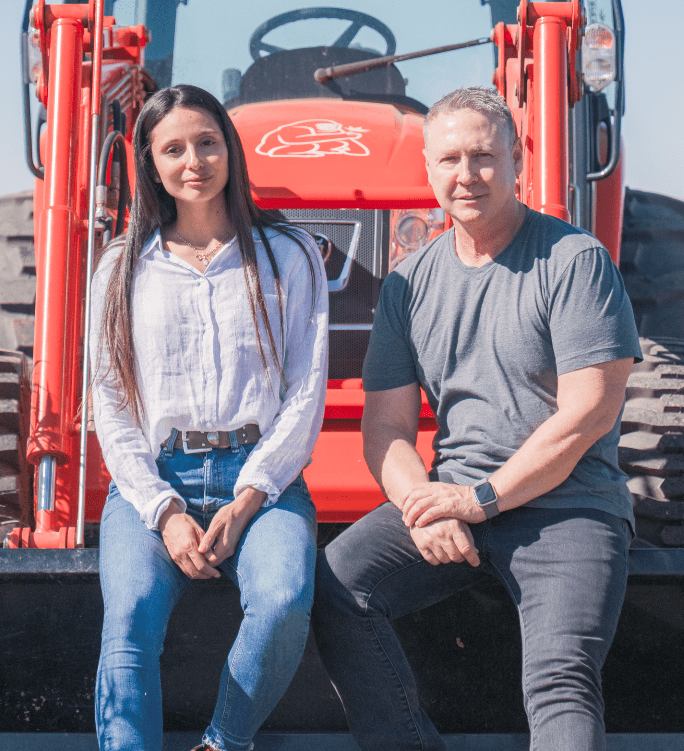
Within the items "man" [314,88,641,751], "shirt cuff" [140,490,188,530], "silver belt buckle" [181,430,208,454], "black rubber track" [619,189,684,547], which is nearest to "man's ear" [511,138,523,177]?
"man" [314,88,641,751]

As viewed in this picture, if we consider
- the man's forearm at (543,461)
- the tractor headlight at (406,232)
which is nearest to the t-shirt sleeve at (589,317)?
the man's forearm at (543,461)

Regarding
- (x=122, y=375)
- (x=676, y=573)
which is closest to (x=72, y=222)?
(x=122, y=375)

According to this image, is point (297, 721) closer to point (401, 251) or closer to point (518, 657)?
point (518, 657)

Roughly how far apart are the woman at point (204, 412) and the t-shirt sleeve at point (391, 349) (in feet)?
0.43

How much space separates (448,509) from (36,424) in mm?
1210

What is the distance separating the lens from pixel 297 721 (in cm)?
215

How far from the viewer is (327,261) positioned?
3.08 metres

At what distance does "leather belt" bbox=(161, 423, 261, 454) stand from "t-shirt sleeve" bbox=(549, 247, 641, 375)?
2.21 feet

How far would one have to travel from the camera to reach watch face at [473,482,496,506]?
1.83m

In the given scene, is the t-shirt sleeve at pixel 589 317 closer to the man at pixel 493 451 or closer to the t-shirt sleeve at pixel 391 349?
the man at pixel 493 451

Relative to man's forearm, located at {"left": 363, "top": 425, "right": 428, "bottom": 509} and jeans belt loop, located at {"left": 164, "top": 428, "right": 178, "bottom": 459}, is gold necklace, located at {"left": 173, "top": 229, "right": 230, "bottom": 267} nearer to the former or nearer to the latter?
jeans belt loop, located at {"left": 164, "top": 428, "right": 178, "bottom": 459}

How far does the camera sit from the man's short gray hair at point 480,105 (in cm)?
→ 194

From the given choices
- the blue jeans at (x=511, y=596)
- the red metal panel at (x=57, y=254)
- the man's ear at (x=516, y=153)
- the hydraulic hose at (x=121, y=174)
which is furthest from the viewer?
the hydraulic hose at (x=121, y=174)

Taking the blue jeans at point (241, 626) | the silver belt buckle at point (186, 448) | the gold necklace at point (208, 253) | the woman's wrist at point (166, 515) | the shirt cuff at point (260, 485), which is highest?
the gold necklace at point (208, 253)
